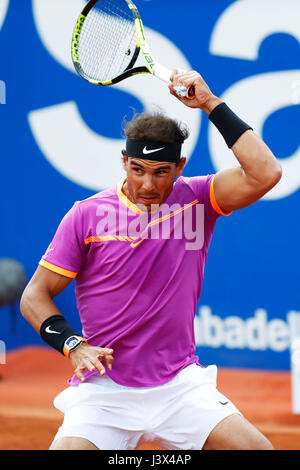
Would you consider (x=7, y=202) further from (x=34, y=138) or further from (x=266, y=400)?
(x=266, y=400)

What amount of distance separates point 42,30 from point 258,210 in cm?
255

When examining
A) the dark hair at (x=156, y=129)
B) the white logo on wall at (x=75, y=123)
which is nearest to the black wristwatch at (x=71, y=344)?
the dark hair at (x=156, y=129)

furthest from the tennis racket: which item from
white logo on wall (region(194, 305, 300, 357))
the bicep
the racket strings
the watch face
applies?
white logo on wall (region(194, 305, 300, 357))

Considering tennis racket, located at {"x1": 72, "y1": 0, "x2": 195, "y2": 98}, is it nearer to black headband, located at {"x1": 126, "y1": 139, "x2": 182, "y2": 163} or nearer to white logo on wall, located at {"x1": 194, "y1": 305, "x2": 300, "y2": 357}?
black headband, located at {"x1": 126, "y1": 139, "x2": 182, "y2": 163}

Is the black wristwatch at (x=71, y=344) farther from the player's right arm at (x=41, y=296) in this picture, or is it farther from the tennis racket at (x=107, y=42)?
the tennis racket at (x=107, y=42)

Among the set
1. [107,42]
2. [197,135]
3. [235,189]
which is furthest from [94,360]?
[197,135]

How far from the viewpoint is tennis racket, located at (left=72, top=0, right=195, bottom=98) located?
3.23 m

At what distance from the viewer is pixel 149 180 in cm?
296

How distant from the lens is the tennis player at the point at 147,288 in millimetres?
2869

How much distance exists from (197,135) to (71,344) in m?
3.74

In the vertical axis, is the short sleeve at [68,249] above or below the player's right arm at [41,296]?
above

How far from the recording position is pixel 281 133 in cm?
601

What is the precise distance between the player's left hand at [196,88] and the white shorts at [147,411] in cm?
113

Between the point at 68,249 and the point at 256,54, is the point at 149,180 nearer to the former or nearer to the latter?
the point at 68,249
